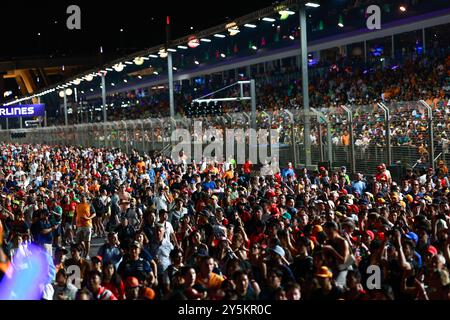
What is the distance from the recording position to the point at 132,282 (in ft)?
36.1

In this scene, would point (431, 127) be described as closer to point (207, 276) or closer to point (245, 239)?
point (245, 239)

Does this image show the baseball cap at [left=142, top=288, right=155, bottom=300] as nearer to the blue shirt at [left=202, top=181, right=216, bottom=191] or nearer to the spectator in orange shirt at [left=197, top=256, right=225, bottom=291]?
the spectator in orange shirt at [left=197, top=256, right=225, bottom=291]

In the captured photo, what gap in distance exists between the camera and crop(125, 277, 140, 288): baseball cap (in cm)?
1082

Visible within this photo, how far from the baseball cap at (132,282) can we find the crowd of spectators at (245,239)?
21 millimetres

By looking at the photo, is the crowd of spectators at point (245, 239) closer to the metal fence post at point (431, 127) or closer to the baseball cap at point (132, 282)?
the baseball cap at point (132, 282)

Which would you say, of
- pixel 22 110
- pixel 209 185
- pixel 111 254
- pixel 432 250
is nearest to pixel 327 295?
pixel 432 250

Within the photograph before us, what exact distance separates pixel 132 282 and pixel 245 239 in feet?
9.75

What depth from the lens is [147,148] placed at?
43156mm

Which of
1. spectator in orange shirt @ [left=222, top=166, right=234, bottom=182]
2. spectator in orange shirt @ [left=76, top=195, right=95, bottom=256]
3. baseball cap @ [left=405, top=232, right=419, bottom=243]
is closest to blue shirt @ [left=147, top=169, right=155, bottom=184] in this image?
spectator in orange shirt @ [left=222, top=166, right=234, bottom=182]

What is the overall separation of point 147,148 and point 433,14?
14477 millimetres

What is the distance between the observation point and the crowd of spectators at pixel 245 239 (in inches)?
392

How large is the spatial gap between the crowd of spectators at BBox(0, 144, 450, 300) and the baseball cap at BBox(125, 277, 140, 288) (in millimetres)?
21

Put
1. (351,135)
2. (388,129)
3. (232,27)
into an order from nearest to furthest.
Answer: (388,129) < (351,135) < (232,27)
